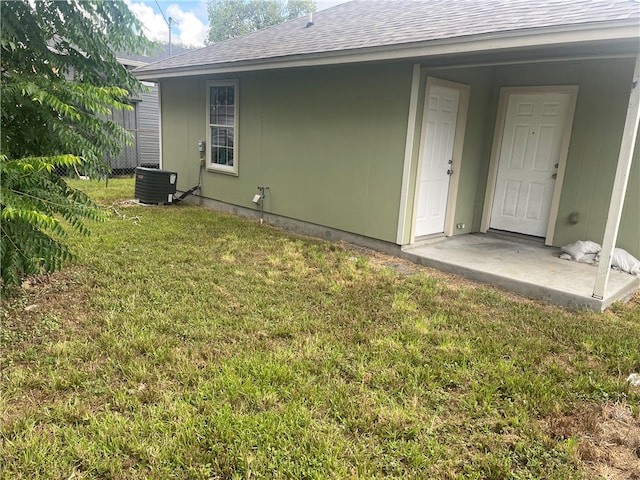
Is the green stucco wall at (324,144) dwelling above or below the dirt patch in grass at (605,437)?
above

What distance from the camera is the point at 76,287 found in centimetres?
394

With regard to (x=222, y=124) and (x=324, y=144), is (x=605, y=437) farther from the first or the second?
(x=222, y=124)

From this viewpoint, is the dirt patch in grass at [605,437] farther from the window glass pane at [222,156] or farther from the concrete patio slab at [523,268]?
the window glass pane at [222,156]

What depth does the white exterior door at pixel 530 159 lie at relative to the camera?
5921mm

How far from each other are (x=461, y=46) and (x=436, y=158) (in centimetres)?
182

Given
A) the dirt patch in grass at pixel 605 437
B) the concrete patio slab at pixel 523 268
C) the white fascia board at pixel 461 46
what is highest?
the white fascia board at pixel 461 46

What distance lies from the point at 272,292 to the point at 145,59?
14.1m

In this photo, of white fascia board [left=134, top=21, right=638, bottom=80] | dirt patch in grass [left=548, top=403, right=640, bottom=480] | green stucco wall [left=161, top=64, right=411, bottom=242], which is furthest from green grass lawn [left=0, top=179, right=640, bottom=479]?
white fascia board [left=134, top=21, right=638, bottom=80]

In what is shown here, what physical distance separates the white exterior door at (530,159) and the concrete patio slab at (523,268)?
333 millimetres

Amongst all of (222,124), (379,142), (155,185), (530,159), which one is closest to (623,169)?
(530,159)

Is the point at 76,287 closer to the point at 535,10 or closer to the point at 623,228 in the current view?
the point at 535,10

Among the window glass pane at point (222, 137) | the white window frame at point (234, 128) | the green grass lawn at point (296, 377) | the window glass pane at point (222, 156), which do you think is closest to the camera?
the green grass lawn at point (296, 377)

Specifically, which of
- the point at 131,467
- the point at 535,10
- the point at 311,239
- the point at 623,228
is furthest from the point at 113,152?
the point at 623,228

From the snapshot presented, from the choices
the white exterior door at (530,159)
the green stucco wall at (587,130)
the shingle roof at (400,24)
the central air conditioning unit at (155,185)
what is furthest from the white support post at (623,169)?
the central air conditioning unit at (155,185)
